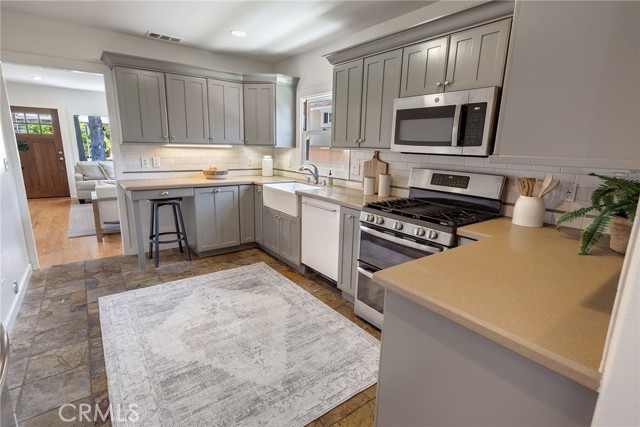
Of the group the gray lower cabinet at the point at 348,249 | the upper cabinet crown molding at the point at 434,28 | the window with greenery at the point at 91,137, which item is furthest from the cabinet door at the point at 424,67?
the window with greenery at the point at 91,137

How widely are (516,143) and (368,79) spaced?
76.8 inches

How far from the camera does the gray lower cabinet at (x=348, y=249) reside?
2600 millimetres

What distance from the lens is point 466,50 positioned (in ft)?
6.56

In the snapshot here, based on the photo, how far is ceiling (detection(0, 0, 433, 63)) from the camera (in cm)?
268

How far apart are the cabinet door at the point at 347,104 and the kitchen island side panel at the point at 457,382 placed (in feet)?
6.93

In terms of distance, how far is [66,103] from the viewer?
7.03 metres

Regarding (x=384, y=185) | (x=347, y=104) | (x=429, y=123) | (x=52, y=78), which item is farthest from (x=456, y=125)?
(x=52, y=78)

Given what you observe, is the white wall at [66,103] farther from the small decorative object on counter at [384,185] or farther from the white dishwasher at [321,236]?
the small decorative object on counter at [384,185]

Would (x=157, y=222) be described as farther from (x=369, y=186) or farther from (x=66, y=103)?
(x=66, y=103)

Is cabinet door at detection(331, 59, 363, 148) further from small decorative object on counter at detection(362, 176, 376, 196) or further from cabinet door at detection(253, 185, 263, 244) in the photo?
cabinet door at detection(253, 185, 263, 244)

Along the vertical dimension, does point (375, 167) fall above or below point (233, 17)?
below

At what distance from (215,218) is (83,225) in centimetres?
290

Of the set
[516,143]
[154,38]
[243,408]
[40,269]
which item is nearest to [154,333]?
[243,408]

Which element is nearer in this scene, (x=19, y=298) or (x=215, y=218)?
(x=19, y=298)
